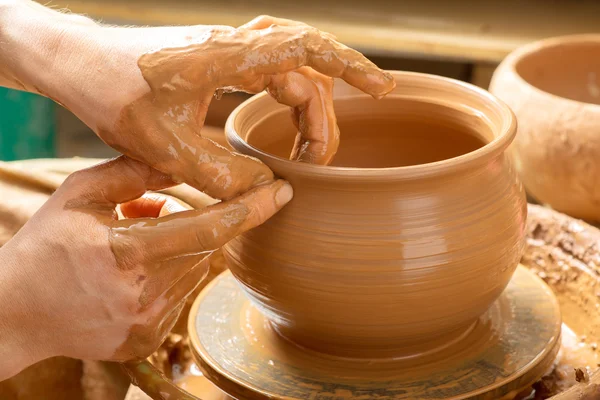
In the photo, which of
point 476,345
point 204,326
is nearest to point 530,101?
point 476,345

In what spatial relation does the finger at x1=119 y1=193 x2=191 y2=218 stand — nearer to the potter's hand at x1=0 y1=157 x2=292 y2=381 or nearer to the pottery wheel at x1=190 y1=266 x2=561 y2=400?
the potter's hand at x1=0 y1=157 x2=292 y2=381

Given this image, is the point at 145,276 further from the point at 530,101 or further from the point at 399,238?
the point at 530,101

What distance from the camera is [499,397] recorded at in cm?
113

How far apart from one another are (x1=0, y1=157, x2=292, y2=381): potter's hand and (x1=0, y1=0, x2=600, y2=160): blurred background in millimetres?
2324

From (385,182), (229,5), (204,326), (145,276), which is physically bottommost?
(229,5)

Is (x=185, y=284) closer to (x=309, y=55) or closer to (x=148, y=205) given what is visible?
(x=148, y=205)

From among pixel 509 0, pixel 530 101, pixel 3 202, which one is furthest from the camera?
pixel 509 0

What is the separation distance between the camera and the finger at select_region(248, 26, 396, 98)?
3.32ft

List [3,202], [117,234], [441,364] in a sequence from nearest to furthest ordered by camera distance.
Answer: [117,234]
[441,364]
[3,202]

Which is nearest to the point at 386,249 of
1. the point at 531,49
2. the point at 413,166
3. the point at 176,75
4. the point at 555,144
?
the point at 413,166

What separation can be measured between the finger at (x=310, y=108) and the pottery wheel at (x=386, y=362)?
1.02 feet

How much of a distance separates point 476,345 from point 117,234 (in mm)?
582

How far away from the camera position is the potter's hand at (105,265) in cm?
103

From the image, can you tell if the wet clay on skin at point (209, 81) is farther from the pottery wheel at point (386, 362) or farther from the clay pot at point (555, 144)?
the clay pot at point (555, 144)
